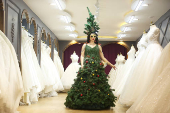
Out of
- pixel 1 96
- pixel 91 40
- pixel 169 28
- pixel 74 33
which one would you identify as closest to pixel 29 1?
pixel 91 40

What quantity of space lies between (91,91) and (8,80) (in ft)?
6.10

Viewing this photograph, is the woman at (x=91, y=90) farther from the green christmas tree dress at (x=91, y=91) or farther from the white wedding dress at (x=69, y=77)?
the white wedding dress at (x=69, y=77)

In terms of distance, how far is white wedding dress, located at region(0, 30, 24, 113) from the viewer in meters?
3.53

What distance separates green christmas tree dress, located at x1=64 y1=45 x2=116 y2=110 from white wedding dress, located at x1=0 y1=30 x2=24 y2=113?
1.37 meters

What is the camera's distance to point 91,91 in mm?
5109

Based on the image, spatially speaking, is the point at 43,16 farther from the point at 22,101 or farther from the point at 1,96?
the point at 1,96

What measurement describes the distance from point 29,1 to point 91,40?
2.15 m

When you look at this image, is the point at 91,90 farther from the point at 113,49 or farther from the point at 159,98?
the point at 113,49

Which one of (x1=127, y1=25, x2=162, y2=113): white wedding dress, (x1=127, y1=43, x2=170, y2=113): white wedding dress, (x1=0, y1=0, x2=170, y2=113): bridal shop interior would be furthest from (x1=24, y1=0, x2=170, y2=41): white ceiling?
(x1=127, y1=43, x2=170, y2=113): white wedding dress

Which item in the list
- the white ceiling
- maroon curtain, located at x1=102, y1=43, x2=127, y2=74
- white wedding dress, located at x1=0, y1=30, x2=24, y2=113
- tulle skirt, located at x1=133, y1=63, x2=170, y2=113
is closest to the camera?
tulle skirt, located at x1=133, y1=63, x2=170, y2=113

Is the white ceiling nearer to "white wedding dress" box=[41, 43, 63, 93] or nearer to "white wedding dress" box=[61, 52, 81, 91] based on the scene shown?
"white wedding dress" box=[41, 43, 63, 93]

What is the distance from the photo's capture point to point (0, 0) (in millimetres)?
4977

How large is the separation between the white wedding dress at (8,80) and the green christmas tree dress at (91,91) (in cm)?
137

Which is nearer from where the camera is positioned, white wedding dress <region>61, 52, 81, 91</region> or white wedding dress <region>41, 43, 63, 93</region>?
white wedding dress <region>41, 43, 63, 93</region>
